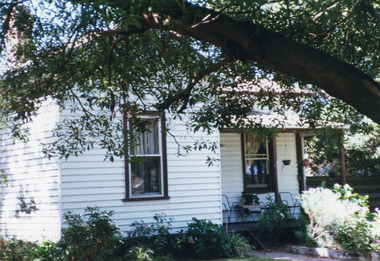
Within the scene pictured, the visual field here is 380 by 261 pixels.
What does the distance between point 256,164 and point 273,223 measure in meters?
3.14

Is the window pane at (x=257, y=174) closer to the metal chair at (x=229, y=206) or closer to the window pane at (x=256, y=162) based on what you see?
the window pane at (x=256, y=162)

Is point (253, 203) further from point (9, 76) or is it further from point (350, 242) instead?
point (9, 76)

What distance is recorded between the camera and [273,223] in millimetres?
14484

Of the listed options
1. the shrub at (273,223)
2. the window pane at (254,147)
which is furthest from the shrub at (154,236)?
the window pane at (254,147)

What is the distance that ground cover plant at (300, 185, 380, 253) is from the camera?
39.5 feet

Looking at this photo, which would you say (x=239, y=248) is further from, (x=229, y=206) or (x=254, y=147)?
(x=254, y=147)

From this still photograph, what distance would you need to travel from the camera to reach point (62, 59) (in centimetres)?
804

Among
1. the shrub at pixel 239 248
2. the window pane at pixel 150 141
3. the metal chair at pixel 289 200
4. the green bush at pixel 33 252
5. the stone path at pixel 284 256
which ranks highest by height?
the window pane at pixel 150 141

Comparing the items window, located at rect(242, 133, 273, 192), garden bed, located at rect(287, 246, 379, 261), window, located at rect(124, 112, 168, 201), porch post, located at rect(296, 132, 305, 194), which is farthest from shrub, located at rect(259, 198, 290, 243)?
window, located at rect(124, 112, 168, 201)

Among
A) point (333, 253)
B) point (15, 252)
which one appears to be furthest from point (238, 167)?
point (15, 252)

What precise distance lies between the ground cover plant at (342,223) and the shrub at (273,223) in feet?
3.75

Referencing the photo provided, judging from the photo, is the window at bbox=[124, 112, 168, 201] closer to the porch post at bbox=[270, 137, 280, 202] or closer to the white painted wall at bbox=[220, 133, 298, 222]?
the white painted wall at bbox=[220, 133, 298, 222]

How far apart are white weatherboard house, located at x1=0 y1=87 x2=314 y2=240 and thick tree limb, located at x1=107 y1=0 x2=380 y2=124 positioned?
498cm

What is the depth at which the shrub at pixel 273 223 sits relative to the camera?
1440 cm
